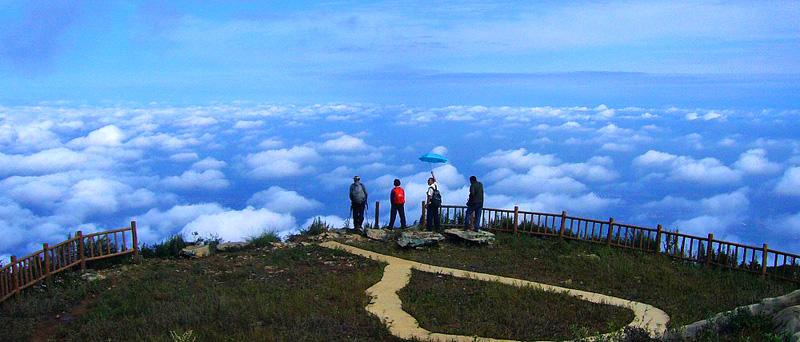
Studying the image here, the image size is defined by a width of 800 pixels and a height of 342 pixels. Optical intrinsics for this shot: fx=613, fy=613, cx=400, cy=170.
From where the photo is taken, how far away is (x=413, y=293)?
15531mm

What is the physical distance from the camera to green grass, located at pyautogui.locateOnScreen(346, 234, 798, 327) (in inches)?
611

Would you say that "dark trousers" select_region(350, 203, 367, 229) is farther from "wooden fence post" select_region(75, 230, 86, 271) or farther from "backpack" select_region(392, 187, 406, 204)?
"wooden fence post" select_region(75, 230, 86, 271)

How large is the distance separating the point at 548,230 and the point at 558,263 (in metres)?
3.66

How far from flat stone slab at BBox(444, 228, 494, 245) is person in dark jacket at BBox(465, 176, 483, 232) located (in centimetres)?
104

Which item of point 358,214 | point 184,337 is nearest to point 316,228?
point 358,214

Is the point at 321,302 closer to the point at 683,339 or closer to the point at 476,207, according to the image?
the point at 683,339

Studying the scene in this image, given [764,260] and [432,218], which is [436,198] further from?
[764,260]

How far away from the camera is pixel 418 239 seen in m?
21.7

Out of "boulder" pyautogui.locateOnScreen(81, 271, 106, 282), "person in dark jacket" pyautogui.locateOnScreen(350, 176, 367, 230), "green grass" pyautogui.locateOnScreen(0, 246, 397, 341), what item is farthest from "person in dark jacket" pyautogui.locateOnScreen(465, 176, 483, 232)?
"boulder" pyautogui.locateOnScreen(81, 271, 106, 282)

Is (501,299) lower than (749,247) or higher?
lower

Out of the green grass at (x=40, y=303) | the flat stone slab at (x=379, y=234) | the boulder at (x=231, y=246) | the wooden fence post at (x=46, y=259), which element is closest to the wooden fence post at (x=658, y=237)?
the flat stone slab at (x=379, y=234)

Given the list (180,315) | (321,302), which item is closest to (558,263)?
(321,302)

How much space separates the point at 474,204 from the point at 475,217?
2.24 feet

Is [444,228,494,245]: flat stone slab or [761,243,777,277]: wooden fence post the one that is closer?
[761,243,777,277]: wooden fence post
